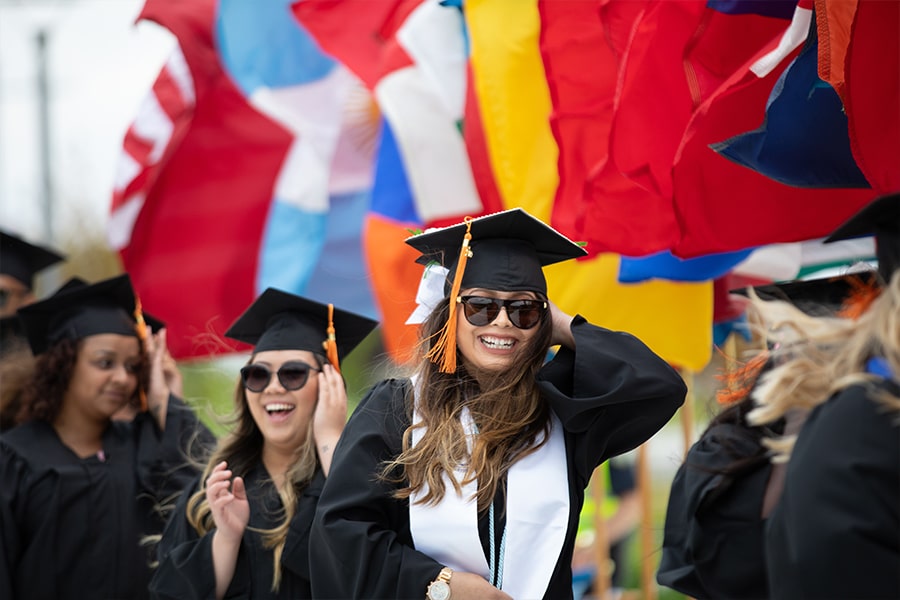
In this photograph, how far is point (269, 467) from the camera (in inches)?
167

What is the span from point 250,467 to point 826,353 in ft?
8.11

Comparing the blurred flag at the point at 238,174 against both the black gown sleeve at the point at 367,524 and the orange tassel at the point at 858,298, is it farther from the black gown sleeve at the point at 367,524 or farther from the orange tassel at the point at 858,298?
the orange tassel at the point at 858,298

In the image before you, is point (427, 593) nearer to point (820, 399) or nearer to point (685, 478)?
point (685, 478)

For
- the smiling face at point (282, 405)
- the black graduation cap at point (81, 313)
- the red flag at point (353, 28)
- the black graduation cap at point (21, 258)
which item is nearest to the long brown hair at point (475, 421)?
the smiling face at point (282, 405)

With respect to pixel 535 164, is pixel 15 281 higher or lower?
lower

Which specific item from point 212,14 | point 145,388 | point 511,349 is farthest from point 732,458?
point 212,14

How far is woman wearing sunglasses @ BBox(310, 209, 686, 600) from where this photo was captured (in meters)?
3.18

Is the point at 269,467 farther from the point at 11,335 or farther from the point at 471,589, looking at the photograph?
the point at 11,335

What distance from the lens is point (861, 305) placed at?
96.8 inches

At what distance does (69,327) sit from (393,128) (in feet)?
6.97

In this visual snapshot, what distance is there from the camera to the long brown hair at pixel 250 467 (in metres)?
3.96

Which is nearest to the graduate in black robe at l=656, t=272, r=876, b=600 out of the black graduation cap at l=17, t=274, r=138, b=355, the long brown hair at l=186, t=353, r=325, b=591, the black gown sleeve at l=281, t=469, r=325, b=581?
the black gown sleeve at l=281, t=469, r=325, b=581

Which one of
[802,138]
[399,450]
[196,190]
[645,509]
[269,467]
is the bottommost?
[645,509]

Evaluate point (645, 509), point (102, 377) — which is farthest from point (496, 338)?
point (645, 509)
